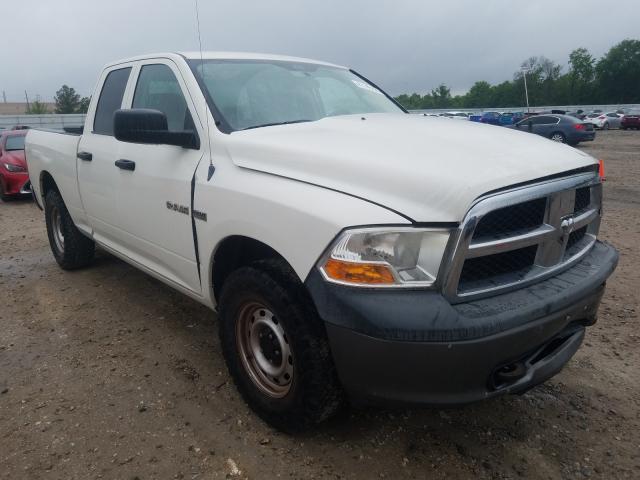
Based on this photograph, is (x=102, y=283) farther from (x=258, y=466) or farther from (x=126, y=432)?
(x=258, y=466)

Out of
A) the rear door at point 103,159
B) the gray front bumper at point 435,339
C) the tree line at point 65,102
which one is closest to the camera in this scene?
the gray front bumper at point 435,339

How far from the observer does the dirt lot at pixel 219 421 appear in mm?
2391

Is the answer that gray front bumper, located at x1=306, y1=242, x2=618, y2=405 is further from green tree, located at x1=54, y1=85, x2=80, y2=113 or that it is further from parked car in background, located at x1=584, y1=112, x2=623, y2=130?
green tree, located at x1=54, y1=85, x2=80, y2=113

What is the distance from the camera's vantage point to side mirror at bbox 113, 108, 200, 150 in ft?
9.21

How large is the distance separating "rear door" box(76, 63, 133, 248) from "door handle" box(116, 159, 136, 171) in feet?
0.47

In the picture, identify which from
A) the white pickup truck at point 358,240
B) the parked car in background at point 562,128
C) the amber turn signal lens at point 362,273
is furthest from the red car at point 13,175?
the parked car in background at point 562,128

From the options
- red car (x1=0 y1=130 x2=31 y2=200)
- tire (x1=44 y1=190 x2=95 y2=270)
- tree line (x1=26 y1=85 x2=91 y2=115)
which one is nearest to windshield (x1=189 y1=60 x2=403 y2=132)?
tire (x1=44 y1=190 x2=95 y2=270)

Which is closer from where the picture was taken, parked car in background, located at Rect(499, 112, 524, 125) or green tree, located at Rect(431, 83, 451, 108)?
parked car in background, located at Rect(499, 112, 524, 125)

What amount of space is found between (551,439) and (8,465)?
2.62 metres

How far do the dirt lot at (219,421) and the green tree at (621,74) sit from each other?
8446 centimetres

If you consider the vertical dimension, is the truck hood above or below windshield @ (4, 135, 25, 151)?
above

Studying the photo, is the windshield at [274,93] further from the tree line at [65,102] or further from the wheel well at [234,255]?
the tree line at [65,102]

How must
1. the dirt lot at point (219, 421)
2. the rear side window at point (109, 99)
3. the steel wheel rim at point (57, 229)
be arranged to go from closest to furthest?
the dirt lot at point (219, 421) < the rear side window at point (109, 99) < the steel wheel rim at point (57, 229)

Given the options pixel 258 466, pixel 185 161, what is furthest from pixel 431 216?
pixel 185 161
